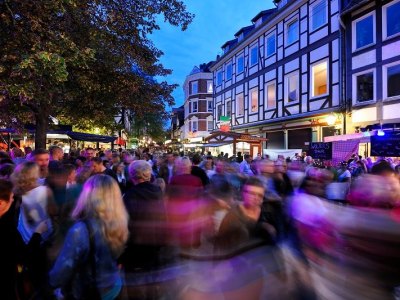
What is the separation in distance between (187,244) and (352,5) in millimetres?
16406

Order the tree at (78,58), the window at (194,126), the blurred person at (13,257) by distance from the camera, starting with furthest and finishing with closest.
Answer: the window at (194,126), the tree at (78,58), the blurred person at (13,257)

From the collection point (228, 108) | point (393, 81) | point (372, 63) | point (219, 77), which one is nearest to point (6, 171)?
point (393, 81)

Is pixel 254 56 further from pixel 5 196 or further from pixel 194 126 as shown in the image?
pixel 5 196

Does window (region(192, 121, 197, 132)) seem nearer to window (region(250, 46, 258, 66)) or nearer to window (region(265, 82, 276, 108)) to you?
window (region(250, 46, 258, 66))

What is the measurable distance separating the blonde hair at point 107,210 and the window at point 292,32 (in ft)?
67.8

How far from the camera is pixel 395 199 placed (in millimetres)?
3271

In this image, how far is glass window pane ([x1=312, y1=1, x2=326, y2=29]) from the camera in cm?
1906

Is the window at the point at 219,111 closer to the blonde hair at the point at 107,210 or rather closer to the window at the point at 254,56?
the window at the point at 254,56

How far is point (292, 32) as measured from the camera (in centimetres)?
2194

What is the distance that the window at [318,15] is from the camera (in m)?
19.0

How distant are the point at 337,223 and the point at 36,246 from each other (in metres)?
2.63

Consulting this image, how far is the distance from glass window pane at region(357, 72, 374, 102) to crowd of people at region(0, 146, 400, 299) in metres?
14.1

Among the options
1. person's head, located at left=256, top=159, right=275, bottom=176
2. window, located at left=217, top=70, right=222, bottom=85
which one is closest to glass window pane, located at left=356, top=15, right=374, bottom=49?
person's head, located at left=256, top=159, right=275, bottom=176

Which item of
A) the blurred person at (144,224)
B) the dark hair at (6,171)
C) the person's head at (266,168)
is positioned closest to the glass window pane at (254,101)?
the person's head at (266,168)
